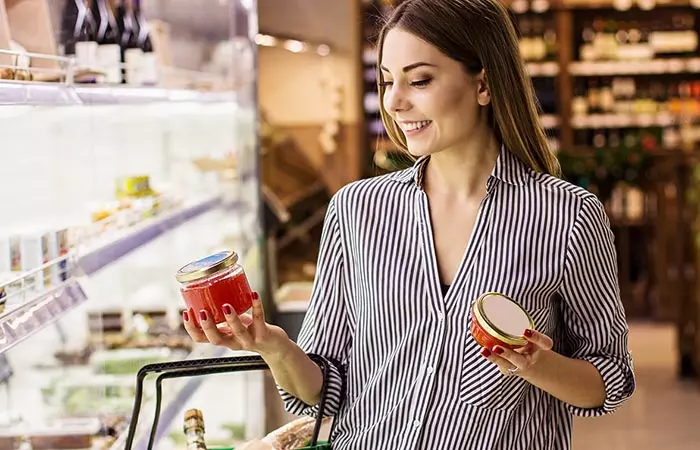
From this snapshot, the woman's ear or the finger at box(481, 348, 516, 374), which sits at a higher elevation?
the woman's ear

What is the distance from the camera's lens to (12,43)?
2102 millimetres

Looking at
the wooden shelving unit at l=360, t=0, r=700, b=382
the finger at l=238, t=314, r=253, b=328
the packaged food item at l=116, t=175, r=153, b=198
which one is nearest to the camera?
the finger at l=238, t=314, r=253, b=328

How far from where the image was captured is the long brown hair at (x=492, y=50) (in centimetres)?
182

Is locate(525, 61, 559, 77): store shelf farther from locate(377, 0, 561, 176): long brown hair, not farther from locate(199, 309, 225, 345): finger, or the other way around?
locate(199, 309, 225, 345): finger

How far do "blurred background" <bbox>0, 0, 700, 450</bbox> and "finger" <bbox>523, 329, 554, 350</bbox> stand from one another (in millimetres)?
461

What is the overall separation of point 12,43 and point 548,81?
8727mm

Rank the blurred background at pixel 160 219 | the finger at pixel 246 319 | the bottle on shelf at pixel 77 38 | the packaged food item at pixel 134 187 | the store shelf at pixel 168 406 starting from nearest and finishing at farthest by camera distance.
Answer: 1. the finger at pixel 246 319
2. the blurred background at pixel 160 219
3. the store shelf at pixel 168 406
4. the bottle on shelf at pixel 77 38
5. the packaged food item at pixel 134 187

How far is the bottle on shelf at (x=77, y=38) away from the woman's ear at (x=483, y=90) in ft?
2.96

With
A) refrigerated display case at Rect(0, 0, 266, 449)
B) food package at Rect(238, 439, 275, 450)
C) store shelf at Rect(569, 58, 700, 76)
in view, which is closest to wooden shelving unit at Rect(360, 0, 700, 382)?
store shelf at Rect(569, 58, 700, 76)

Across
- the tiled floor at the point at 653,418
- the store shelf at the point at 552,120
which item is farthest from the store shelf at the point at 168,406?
the store shelf at the point at 552,120

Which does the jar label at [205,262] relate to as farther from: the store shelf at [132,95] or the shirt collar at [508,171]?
the store shelf at [132,95]

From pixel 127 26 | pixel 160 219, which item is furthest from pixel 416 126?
pixel 127 26

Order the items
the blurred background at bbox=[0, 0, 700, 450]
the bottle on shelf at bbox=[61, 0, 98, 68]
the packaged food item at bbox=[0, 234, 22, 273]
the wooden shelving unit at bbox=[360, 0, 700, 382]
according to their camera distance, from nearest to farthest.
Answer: the packaged food item at bbox=[0, 234, 22, 273]
the blurred background at bbox=[0, 0, 700, 450]
the bottle on shelf at bbox=[61, 0, 98, 68]
the wooden shelving unit at bbox=[360, 0, 700, 382]

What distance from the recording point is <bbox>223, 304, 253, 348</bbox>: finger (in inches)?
62.1
